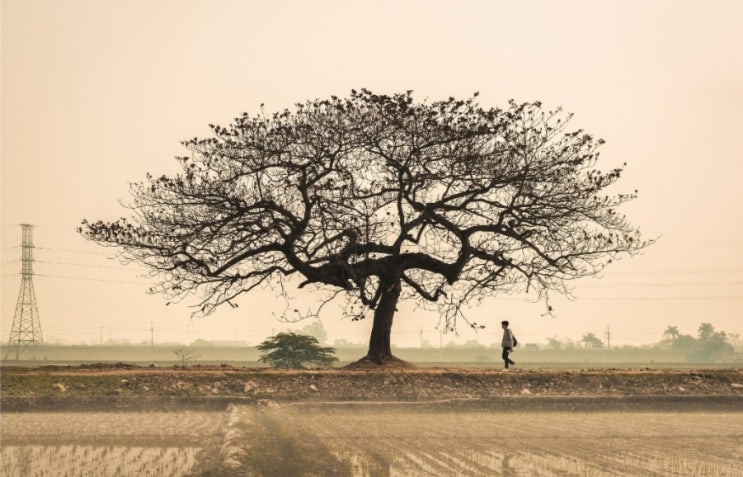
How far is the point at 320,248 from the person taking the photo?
101 feet

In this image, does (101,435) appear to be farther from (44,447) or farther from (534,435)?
(534,435)

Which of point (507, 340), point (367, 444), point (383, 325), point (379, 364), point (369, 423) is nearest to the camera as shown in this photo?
point (367, 444)

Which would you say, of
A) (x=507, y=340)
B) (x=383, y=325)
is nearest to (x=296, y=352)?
(x=383, y=325)

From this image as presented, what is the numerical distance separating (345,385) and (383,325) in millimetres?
7000

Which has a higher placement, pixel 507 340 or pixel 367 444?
pixel 507 340

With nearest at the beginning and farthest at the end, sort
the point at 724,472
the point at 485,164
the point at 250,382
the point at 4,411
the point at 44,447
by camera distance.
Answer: the point at 724,472, the point at 44,447, the point at 4,411, the point at 250,382, the point at 485,164

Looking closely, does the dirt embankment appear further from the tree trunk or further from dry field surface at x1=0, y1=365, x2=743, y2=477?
the tree trunk

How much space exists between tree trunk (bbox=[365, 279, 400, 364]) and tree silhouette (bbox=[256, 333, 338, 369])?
13.9 meters

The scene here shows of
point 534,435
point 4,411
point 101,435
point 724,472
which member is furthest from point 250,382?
point 724,472

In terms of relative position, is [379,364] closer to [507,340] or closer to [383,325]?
[383,325]

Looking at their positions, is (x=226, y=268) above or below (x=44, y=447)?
above

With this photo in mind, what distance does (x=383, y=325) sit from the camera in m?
32.3

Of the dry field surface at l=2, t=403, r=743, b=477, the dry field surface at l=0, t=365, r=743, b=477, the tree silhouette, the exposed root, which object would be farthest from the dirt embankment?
the tree silhouette

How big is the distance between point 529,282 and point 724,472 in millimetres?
21890
